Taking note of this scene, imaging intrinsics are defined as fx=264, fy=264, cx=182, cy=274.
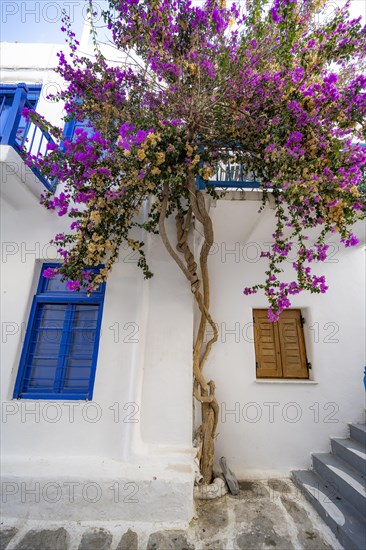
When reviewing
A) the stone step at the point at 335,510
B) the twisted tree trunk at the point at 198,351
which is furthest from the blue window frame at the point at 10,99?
the stone step at the point at 335,510

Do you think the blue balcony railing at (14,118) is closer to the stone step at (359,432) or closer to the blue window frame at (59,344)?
the blue window frame at (59,344)

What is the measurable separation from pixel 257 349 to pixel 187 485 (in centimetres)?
194

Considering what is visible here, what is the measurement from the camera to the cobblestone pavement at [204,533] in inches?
89.3

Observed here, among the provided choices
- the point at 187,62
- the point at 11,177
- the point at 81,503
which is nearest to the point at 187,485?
the point at 81,503

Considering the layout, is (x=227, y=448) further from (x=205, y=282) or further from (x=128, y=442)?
(x=205, y=282)

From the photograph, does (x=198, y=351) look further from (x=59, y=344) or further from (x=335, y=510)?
(x=335, y=510)

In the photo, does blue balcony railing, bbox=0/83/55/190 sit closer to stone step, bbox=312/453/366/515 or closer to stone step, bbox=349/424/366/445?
stone step, bbox=312/453/366/515

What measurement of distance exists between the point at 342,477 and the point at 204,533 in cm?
164

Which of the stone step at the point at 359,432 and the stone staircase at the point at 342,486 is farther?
the stone step at the point at 359,432

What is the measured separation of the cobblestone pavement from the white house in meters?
0.11

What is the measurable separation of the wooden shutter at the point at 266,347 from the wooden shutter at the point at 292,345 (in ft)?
0.25

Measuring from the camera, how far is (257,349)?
3.86 metres

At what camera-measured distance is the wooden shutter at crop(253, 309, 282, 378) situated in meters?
3.78

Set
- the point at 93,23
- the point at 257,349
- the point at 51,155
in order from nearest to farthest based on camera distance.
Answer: the point at 51,155 → the point at 93,23 → the point at 257,349
